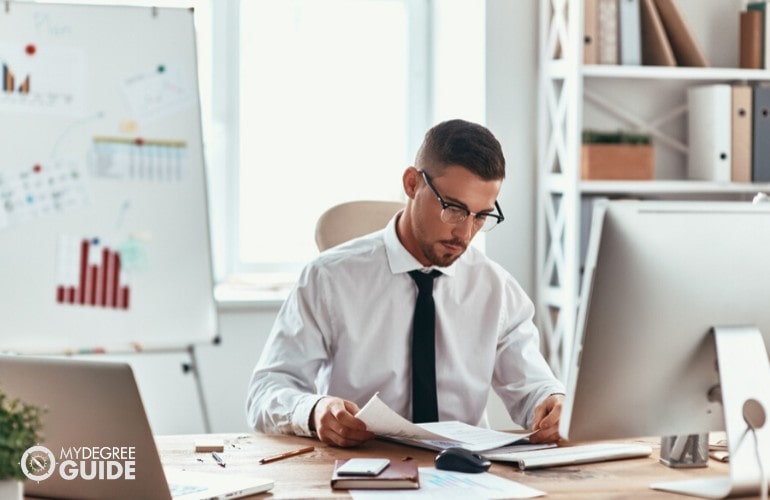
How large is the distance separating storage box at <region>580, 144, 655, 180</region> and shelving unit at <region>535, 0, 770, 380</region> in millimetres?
37

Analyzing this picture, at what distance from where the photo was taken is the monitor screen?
1446mm

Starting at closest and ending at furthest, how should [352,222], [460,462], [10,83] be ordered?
[460,462]
[352,222]
[10,83]

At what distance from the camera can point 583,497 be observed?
1.56 metres

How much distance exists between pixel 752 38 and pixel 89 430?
9.28 ft

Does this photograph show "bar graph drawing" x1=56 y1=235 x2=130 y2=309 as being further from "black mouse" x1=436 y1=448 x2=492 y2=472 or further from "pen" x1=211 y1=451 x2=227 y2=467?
"black mouse" x1=436 y1=448 x2=492 y2=472

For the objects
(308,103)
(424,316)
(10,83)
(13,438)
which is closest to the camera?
(13,438)

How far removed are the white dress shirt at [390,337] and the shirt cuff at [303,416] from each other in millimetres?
158

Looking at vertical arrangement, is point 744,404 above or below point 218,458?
above

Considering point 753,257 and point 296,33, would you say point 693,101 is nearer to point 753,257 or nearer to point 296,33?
point 296,33

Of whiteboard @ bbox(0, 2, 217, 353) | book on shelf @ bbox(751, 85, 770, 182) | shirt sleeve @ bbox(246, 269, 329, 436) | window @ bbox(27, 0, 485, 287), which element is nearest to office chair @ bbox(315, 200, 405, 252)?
shirt sleeve @ bbox(246, 269, 329, 436)

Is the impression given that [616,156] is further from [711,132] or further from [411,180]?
[411,180]

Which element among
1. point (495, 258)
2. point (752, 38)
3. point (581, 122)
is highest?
point (752, 38)

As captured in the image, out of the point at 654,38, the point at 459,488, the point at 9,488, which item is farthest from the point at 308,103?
the point at 9,488

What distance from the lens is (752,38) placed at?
3.57 metres
